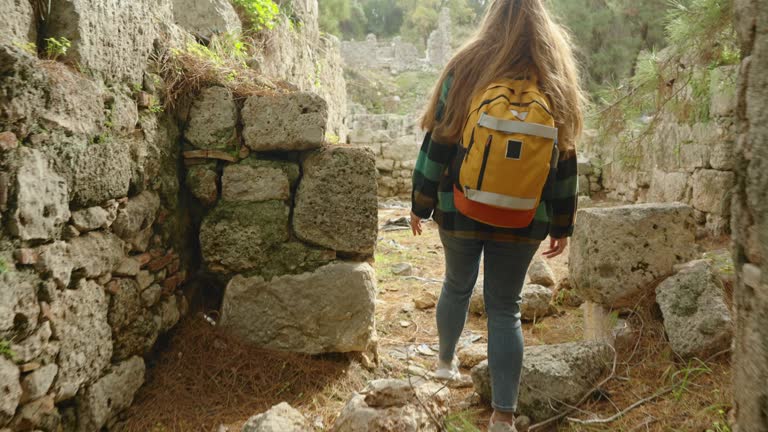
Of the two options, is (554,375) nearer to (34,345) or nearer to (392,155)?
(34,345)

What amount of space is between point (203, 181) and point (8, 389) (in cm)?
114

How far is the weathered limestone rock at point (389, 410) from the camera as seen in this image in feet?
5.45

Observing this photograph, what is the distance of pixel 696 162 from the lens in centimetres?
514

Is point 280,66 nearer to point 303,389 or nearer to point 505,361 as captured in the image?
point 303,389

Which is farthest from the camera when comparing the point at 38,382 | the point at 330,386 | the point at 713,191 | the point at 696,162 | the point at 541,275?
the point at 696,162

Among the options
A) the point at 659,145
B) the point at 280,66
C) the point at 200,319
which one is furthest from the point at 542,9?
the point at 659,145

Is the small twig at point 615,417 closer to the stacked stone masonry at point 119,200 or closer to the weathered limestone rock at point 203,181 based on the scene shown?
the stacked stone masonry at point 119,200

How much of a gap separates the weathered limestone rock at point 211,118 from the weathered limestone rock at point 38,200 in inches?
30.8

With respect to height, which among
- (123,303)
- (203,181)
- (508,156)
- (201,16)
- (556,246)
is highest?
(201,16)

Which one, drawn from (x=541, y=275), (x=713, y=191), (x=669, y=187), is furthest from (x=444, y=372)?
(x=669, y=187)

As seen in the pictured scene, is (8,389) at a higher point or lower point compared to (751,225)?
lower

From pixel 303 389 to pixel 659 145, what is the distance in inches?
214

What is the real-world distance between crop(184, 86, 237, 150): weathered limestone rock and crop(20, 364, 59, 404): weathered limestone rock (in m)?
1.11

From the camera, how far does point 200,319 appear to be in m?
2.29
